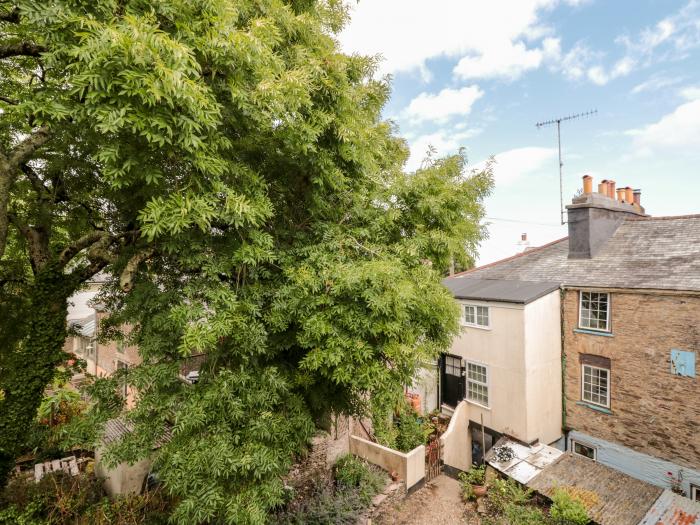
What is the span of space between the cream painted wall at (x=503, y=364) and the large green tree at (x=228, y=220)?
21.0 feet

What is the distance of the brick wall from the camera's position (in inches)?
421

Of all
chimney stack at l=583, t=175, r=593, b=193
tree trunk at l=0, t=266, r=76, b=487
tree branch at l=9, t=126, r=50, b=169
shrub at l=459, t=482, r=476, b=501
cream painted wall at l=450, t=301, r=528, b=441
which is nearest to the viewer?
tree branch at l=9, t=126, r=50, b=169

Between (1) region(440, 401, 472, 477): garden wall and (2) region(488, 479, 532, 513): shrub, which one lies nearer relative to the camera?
(2) region(488, 479, 532, 513): shrub

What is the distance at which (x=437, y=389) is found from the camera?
1711 cm

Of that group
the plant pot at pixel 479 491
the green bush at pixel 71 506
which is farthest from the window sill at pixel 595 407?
the green bush at pixel 71 506

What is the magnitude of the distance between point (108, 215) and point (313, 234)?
605 cm

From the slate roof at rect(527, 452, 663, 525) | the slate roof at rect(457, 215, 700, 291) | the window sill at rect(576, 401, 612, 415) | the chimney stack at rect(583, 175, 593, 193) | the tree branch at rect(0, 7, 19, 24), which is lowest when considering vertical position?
the slate roof at rect(527, 452, 663, 525)

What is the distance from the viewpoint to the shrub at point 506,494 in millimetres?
10352

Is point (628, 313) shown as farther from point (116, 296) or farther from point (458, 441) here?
point (116, 296)

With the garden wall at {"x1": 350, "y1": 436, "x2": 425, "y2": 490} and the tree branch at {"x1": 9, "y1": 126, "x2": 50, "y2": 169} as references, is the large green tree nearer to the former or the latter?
the tree branch at {"x1": 9, "y1": 126, "x2": 50, "y2": 169}

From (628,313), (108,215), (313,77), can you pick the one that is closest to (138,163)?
(313,77)

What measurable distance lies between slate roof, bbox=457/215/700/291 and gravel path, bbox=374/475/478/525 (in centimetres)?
919

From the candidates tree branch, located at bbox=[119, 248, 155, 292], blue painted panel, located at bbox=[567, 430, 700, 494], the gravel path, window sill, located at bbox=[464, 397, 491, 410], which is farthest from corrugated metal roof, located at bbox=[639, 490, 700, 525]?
tree branch, located at bbox=[119, 248, 155, 292]

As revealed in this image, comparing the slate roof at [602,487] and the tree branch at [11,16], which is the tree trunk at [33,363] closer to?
the tree branch at [11,16]
